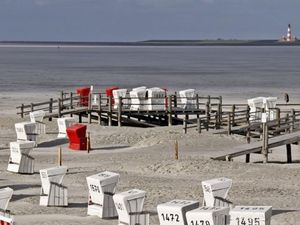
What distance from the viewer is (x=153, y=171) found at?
2908 cm

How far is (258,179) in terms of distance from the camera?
89.8 feet

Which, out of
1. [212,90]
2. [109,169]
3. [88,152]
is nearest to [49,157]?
[88,152]

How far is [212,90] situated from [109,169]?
5361 cm

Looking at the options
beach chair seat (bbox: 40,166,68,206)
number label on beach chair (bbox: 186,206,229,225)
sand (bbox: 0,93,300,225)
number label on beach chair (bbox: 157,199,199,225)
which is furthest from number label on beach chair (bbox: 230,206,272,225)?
beach chair seat (bbox: 40,166,68,206)

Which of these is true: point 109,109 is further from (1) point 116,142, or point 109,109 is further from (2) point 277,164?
(2) point 277,164

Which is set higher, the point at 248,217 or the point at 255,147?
the point at 248,217

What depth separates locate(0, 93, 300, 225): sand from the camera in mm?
22312

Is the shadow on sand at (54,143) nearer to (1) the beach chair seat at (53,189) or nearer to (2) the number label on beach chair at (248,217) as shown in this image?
(1) the beach chair seat at (53,189)

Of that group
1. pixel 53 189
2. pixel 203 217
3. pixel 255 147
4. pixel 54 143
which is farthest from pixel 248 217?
pixel 54 143

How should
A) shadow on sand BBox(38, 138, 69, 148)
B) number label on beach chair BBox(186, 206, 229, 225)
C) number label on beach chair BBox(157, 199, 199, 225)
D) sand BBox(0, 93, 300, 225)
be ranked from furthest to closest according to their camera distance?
shadow on sand BBox(38, 138, 69, 148), sand BBox(0, 93, 300, 225), number label on beach chair BBox(157, 199, 199, 225), number label on beach chair BBox(186, 206, 229, 225)

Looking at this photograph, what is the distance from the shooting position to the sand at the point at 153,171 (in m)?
22.3

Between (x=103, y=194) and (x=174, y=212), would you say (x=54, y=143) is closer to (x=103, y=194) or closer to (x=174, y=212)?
(x=103, y=194)

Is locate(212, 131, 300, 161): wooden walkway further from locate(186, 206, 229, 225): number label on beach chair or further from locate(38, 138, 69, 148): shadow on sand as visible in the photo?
locate(186, 206, 229, 225): number label on beach chair

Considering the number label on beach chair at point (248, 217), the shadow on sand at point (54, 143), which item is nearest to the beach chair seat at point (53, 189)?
the number label on beach chair at point (248, 217)
